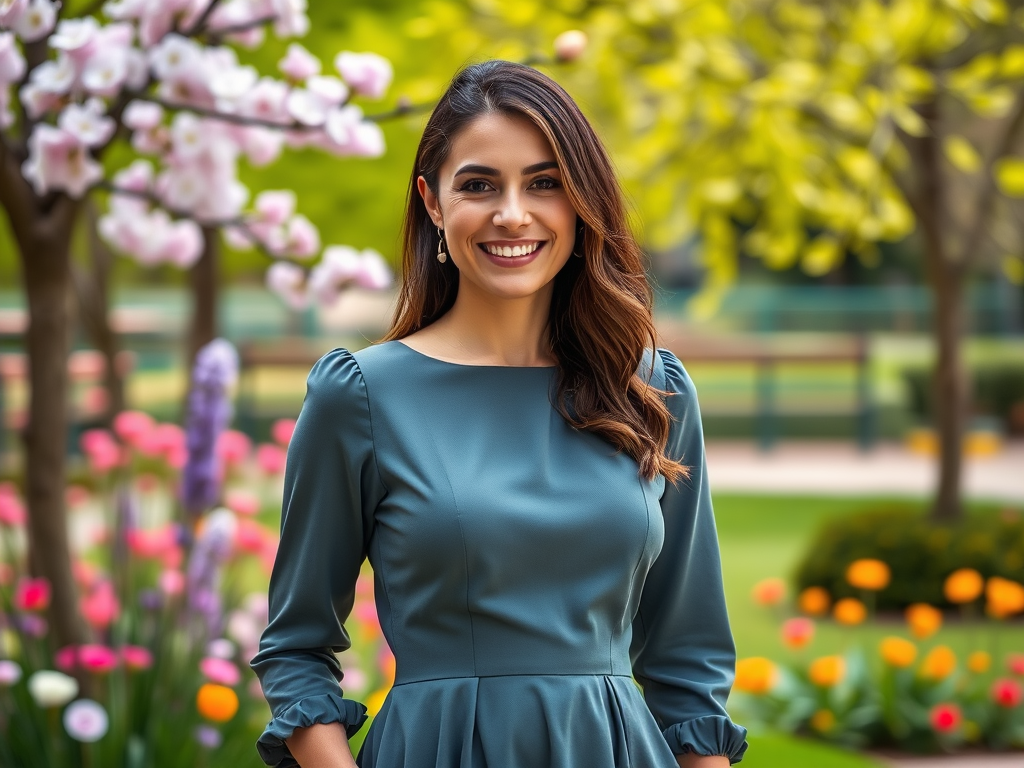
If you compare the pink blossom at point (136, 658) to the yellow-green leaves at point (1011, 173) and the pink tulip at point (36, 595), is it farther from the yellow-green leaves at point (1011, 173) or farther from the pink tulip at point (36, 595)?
the yellow-green leaves at point (1011, 173)

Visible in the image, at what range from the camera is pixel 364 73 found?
3.21m

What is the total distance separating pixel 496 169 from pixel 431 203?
179 millimetres

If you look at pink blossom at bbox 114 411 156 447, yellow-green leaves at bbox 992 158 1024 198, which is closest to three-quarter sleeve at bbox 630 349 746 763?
pink blossom at bbox 114 411 156 447

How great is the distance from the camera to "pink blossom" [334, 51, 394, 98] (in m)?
3.20

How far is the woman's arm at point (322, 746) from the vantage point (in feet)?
6.26

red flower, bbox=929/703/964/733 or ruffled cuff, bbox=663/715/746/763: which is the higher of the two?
ruffled cuff, bbox=663/715/746/763

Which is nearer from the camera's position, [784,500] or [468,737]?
[468,737]

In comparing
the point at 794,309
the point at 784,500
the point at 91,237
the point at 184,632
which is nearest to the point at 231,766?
the point at 184,632

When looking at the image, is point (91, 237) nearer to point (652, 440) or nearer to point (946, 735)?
point (946, 735)

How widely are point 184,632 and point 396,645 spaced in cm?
227

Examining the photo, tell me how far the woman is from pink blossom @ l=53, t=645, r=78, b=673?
1.82 m

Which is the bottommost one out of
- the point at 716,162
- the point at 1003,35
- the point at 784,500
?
the point at 784,500

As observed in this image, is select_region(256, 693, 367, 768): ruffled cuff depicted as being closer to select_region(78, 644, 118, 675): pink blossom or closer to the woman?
the woman

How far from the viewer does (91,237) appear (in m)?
8.81
